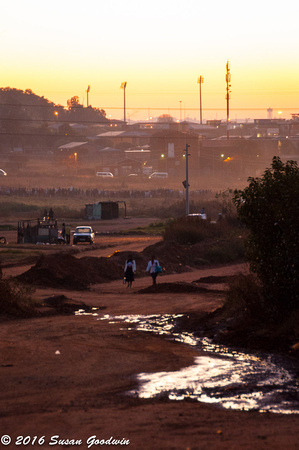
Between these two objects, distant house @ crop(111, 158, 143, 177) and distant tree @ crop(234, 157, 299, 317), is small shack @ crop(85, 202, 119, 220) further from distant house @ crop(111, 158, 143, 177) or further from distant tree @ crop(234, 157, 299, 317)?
distant house @ crop(111, 158, 143, 177)

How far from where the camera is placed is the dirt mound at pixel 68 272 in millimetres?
30812

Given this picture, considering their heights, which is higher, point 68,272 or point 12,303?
point 12,303

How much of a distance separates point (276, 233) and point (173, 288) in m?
9.83

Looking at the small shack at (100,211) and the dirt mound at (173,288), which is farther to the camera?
the small shack at (100,211)

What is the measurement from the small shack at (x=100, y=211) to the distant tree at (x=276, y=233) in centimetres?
5652

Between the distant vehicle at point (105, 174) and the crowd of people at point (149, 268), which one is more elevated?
the distant vehicle at point (105, 174)

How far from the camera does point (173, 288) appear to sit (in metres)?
27.8

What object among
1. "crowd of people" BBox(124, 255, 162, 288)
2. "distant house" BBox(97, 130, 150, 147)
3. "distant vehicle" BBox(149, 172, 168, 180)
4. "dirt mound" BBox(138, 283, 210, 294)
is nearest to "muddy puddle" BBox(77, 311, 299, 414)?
"dirt mound" BBox(138, 283, 210, 294)

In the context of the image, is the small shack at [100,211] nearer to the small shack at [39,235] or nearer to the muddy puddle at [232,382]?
the small shack at [39,235]

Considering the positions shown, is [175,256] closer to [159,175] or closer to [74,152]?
[159,175]

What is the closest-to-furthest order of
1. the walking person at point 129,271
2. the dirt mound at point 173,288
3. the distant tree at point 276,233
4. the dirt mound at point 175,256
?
the distant tree at point 276,233 → the dirt mound at point 173,288 → the walking person at point 129,271 → the dirt mound at point 175,256

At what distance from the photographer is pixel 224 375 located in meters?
14.4

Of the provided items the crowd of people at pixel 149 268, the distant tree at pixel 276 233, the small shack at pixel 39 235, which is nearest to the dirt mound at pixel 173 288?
the crowd of people at pixel 149 268

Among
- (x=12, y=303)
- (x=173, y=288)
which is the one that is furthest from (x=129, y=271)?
(x=12, y=303)
